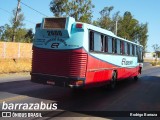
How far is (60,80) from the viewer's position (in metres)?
11.6

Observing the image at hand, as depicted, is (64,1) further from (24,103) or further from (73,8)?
(24,103)

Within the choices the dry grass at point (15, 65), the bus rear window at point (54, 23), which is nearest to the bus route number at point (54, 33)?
the bus rear window at point (54, 23)

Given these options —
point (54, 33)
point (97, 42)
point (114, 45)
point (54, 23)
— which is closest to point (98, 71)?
point (97, 42)

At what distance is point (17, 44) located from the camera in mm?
35969

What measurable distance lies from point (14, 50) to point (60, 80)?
81.5 feet

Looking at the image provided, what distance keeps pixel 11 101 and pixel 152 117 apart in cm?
487

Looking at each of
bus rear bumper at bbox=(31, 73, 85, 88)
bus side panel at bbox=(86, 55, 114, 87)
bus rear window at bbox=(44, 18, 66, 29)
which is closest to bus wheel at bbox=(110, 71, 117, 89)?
bus side panel at bbox=(86, 55, 114, 87)

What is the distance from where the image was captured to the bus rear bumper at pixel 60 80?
11.2 meters

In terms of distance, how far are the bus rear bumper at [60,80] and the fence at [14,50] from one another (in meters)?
21.9

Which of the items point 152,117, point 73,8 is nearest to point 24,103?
point 152,117

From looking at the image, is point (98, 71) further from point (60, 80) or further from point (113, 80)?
point (113, 80)

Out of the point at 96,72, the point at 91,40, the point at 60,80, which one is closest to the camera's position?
the point at 60,80

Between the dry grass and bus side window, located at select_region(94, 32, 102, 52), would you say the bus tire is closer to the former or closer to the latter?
bus side window, located at select_region(94, 32, 102, 52)

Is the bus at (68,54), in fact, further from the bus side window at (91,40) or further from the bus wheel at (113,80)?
the bus wheel at (113,80)
